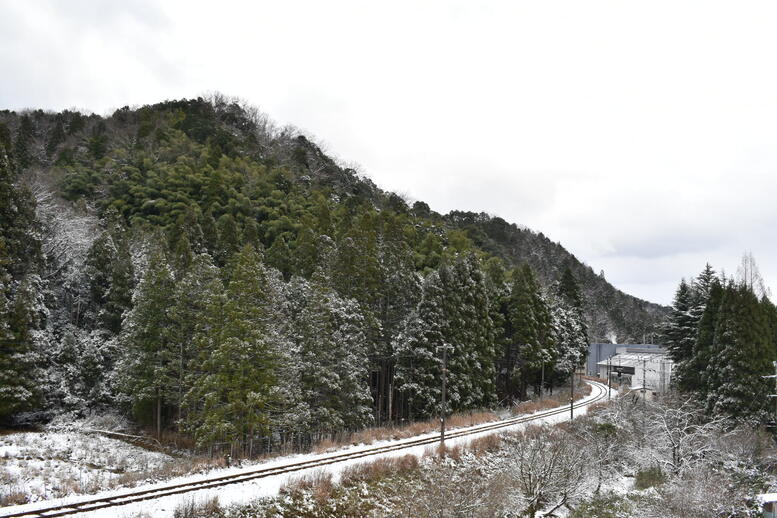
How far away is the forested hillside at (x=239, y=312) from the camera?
27094 mm

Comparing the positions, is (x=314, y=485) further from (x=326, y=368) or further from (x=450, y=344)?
(x=450, y=344)

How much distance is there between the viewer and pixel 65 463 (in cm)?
2261

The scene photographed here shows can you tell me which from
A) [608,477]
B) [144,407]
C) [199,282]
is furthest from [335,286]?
[608,477]

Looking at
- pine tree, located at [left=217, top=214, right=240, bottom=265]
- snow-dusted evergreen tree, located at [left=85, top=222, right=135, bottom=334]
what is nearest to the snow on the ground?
snow-dusted evergreen tree, located at [left=85, top=222, right=135, bottom=334]

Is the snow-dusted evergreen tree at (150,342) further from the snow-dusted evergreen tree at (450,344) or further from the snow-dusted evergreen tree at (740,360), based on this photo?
the snow-dusted evergreen tree at (740,360)

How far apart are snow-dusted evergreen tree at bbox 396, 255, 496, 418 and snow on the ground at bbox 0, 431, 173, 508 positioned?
50.3 feet

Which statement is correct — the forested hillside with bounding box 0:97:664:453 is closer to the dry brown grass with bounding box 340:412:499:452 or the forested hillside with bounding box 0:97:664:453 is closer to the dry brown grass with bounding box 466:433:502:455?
the dry brown grass with bounding box 340:412:499:452

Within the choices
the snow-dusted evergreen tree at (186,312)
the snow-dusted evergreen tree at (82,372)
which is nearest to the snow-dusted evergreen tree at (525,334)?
the snow-dusted evergreen tree at (186,312)

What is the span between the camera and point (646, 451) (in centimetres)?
3053

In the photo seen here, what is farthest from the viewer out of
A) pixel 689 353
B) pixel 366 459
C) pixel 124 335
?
pixel 689 353

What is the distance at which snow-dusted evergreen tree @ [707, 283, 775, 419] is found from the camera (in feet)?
110

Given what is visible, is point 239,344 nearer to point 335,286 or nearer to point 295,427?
point 295,427

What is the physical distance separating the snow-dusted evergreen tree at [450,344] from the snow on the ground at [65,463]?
1533 centimetres

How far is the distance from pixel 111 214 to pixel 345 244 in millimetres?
25318
